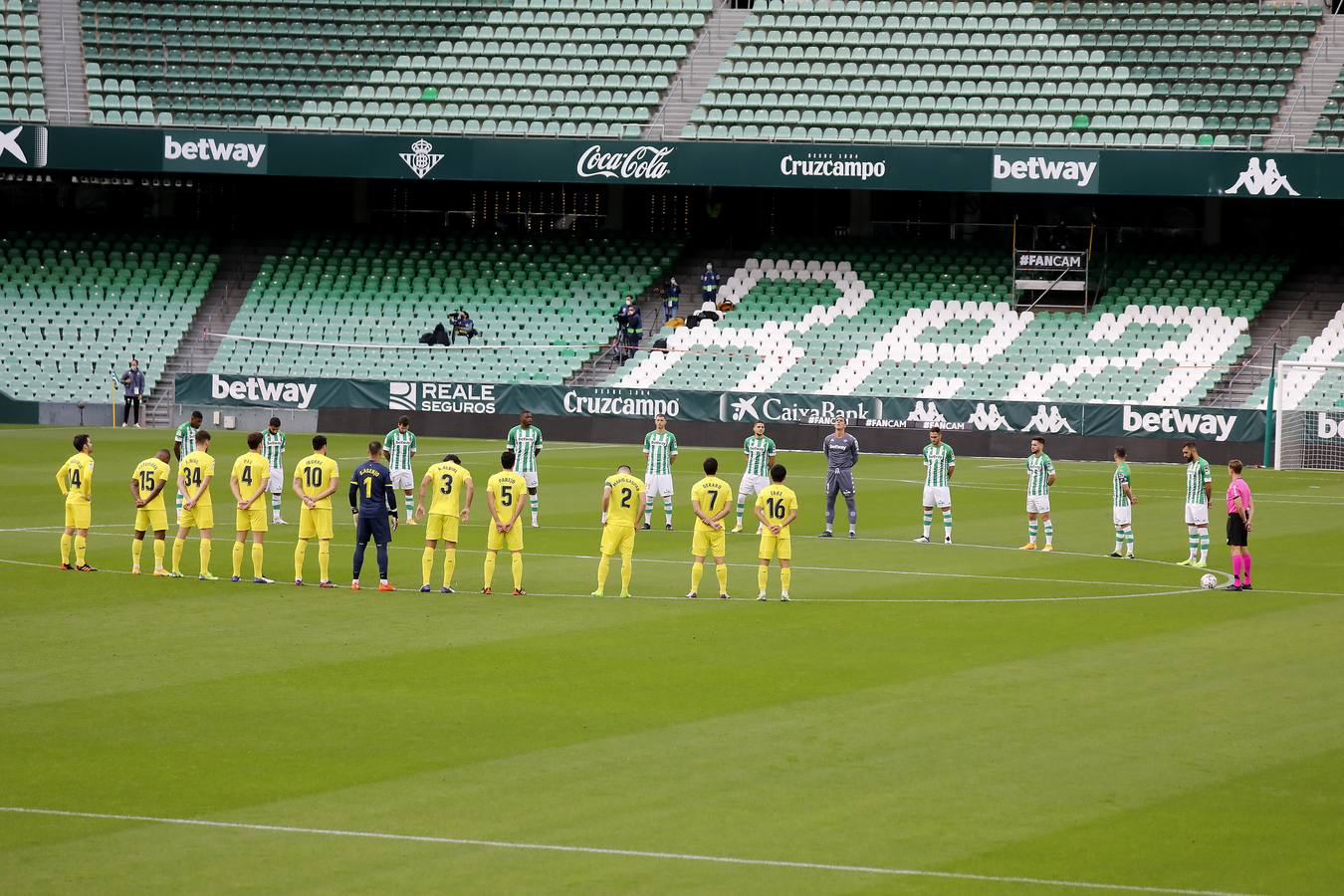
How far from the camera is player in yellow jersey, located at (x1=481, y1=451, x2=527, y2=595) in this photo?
21.1 meters

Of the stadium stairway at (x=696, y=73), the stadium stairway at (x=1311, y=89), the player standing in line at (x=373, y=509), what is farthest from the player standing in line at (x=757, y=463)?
the stadium stairway at (x=1311, y=89)

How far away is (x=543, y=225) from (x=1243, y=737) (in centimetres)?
4758

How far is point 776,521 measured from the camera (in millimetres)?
21188

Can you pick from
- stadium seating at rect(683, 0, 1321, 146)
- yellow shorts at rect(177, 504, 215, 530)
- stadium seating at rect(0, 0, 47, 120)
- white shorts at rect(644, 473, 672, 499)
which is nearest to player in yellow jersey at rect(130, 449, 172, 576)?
yellow shorts at rect(177, 504, 215, 530)

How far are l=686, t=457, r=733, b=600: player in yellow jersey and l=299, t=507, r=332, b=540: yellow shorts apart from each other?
461 centimetres

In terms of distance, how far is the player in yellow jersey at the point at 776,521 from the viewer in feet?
69.1

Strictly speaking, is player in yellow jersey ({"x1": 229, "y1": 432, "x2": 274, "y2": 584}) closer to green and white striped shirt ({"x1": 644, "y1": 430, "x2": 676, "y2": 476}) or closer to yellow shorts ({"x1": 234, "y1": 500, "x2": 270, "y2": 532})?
yellow shorts ({"x1": 234, "y1": 500, "x2": 270, "y2": 532})

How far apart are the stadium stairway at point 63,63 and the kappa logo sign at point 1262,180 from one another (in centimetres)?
3604

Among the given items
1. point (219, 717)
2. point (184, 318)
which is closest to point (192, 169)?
point (184, 318)

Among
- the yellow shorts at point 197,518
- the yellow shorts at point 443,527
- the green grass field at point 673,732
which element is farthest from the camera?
the yellow shorts at point 197,518

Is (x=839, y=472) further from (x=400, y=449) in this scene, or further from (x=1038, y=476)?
(x=400, y=449)

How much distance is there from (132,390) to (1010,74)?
28.6 metres

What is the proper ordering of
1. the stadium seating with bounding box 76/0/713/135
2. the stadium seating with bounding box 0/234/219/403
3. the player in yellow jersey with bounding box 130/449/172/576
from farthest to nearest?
the stadium seating with bounding box 76/0/713/135, the stadium seating with bounding box 0/234/219/403, the player in yellow jersey with bounding box 130/449/172/576

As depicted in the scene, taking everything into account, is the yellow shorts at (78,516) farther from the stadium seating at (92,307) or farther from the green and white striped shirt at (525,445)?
the stadium seating at (92,307)
